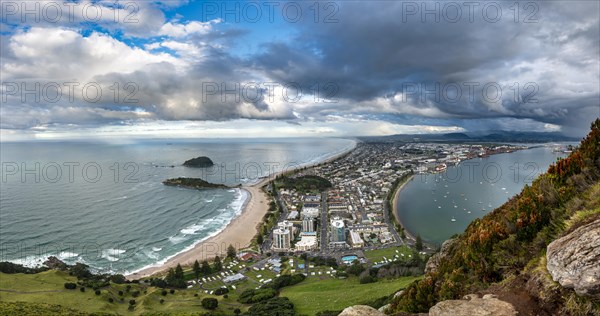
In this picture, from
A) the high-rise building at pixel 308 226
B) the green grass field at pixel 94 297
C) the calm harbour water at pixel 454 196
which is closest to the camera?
the green grass field at pixel 94 297

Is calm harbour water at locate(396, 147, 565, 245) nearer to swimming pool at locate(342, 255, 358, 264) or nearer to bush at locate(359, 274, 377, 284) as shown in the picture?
swimming pool at locate(342, 255, 358, 264)

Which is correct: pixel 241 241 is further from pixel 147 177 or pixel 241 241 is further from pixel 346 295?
pixel 147 177

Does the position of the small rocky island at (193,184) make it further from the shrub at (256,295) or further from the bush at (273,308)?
the bush at (273,308)

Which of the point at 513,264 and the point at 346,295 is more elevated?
the point at 513,264

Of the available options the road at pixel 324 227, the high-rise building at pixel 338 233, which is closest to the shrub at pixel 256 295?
the road at pixel 324 227

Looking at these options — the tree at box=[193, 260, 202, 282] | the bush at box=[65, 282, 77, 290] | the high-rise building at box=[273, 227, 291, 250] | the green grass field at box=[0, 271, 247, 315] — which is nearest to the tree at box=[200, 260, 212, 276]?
the tree at box=[193, 260, 202, 282]

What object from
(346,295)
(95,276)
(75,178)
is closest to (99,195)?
(75,178)

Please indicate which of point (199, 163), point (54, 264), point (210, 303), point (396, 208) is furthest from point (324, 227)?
point (199, 163)
